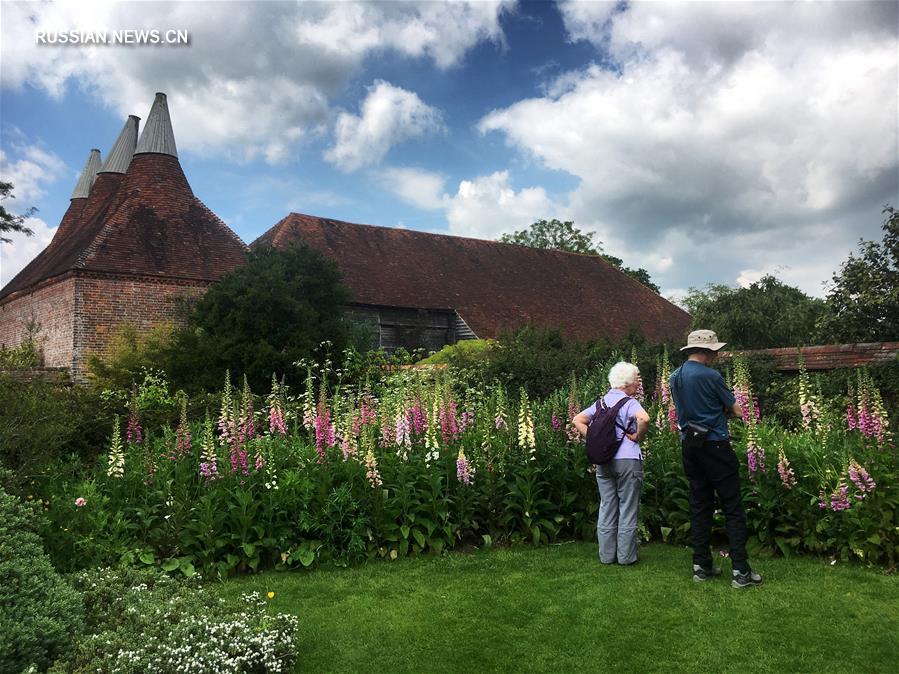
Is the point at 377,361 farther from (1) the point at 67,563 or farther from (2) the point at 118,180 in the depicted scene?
(2) the point at 118,180

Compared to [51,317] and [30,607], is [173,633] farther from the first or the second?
[51,317]

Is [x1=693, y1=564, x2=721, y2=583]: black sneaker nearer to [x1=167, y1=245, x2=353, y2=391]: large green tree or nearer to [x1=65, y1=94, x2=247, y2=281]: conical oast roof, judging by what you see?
[x1=167, y1=245, x2=353, y2=391]: large green tree

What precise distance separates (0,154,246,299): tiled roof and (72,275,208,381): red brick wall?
1.06 feet

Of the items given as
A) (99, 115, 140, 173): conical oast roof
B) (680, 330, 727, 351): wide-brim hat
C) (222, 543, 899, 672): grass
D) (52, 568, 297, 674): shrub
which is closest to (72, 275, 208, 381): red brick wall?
(99, 115, 140, 173): conical oast roof

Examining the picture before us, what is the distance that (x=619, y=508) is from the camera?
5984 millimetres

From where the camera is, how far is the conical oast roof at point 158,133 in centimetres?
2342

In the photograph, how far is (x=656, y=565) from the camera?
589 centimetres

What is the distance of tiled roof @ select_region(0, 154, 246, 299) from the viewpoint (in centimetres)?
2033

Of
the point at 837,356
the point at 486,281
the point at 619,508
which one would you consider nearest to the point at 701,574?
the point at 619,508

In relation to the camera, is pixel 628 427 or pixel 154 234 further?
pixel 154 234

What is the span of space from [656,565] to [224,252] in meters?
19.1

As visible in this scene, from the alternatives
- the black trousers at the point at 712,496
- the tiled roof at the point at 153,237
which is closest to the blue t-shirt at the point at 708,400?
the black trousers at the point at 712,496

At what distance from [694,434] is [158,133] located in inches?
903

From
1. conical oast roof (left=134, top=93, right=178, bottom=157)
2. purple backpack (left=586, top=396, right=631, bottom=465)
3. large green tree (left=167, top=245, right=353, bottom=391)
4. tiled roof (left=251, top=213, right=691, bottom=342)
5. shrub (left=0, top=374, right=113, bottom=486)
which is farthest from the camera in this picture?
tiled roof (left=251, top=213, right=691, bottom=342)
